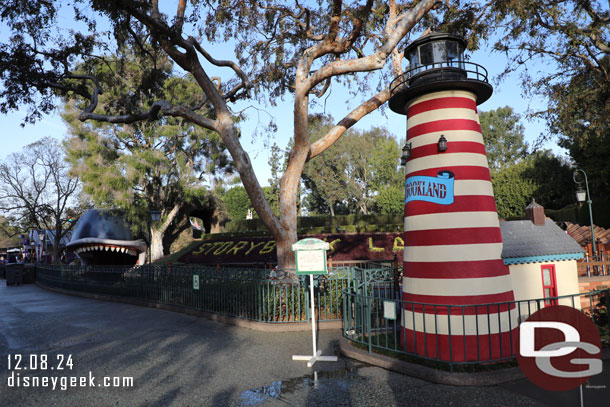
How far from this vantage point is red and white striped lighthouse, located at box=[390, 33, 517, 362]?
6.46m

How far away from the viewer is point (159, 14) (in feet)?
37.6

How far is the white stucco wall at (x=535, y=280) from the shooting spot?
7852 millimetres

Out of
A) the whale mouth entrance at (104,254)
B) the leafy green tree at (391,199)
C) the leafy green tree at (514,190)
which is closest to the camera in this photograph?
the whale mouth entrance at (104,254)

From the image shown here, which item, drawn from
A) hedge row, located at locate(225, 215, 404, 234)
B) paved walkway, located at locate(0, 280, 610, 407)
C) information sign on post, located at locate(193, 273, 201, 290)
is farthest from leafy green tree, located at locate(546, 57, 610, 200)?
hedge row, located at locate(225, 215, 404, 234)

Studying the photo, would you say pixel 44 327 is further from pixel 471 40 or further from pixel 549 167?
pixel 549 167

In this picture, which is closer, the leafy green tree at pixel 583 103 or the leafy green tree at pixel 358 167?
the leafy green tree at pixel 583 103

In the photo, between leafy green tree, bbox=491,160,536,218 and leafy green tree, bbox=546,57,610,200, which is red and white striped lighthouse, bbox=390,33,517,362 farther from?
leafy green tree, bbox=491,160,536,218

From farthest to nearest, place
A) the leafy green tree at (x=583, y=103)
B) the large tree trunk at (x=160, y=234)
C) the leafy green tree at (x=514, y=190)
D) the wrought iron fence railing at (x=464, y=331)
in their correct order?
the leafy green tree at (x=514, y=190), the large tree trunk at (x=160, y=234), the leafy green tree at (x=583, y=103), the wrought iron fence railing at (x=464, y=331)

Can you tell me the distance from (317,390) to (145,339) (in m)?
5.08

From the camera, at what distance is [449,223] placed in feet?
21.7

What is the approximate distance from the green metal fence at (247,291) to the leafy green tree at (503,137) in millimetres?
58595

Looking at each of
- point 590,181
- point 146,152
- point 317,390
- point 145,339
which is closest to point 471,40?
point 317,390

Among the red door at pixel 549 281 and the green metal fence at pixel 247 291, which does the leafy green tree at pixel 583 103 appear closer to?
the red door at pixel 549 281

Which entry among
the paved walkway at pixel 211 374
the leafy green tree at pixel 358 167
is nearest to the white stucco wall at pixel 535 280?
the paved walkway at pixel 211 374
